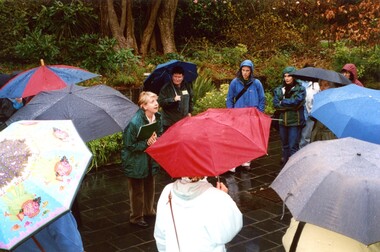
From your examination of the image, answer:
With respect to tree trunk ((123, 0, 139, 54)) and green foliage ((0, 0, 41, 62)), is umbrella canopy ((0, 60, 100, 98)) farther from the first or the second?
tree trunk ((123, 0, 139, 54))

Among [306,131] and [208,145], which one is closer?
[208,145]

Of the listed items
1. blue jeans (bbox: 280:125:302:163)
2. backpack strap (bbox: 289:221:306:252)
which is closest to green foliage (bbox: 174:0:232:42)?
blue jeans (bbox: 280:125:302:163)

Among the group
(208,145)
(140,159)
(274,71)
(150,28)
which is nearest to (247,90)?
(140,159)

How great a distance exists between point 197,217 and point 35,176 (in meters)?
1.21

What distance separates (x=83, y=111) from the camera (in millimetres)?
5395

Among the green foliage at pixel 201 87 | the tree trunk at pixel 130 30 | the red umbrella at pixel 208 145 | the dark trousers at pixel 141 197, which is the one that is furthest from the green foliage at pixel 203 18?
the red umbrella at pixel 208 145

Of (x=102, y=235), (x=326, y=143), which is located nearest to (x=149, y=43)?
(x=102, y=235)

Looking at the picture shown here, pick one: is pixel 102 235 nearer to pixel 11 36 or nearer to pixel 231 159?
pixel 231 159

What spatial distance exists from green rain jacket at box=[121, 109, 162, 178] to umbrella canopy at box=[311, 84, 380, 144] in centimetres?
211

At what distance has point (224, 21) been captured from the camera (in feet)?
57.7

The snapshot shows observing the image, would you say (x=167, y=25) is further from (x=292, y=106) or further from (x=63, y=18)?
(x=292, y=106)

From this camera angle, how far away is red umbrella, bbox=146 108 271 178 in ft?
12.9

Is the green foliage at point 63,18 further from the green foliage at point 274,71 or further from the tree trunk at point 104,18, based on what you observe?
the green foliage at point 274,71

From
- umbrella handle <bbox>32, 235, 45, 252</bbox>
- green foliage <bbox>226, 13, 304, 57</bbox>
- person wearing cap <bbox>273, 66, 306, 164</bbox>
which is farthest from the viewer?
green foliage <bbox>226, 13, 304, 57</bbox>
